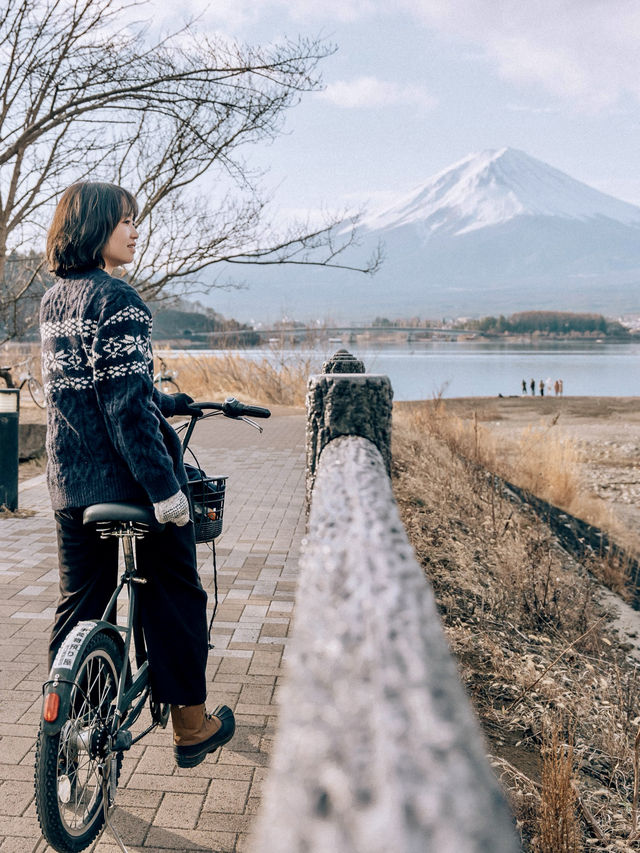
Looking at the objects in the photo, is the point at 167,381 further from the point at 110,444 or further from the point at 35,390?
the point at 110,444

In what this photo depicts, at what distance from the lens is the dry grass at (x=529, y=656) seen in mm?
2871

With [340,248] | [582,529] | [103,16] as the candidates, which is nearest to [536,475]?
[582,529]

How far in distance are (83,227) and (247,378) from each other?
59.3ft

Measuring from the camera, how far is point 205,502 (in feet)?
9.31

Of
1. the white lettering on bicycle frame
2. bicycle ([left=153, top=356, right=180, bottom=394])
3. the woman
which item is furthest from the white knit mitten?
bicycle ([left=153, top=356, right=180, bottom=394])

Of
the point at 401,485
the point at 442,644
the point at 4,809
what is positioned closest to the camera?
the point at 442,644

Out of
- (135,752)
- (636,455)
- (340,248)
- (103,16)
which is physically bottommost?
(636,455)

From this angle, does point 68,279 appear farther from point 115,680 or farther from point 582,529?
point 582,529

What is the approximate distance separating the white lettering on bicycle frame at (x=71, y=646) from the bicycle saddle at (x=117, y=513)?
0.30 metres

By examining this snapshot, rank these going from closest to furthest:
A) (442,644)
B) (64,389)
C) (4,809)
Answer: (442,644) → (64,389) → (4,809)

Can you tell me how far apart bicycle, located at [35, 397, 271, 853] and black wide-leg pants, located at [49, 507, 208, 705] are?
0.20ft

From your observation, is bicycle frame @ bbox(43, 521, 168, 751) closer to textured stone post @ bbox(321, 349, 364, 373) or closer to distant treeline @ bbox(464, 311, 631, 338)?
textured stone post @ bbox(321, 349, 364, 373)

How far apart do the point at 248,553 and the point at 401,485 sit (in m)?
2.88

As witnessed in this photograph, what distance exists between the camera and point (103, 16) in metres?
8.66
